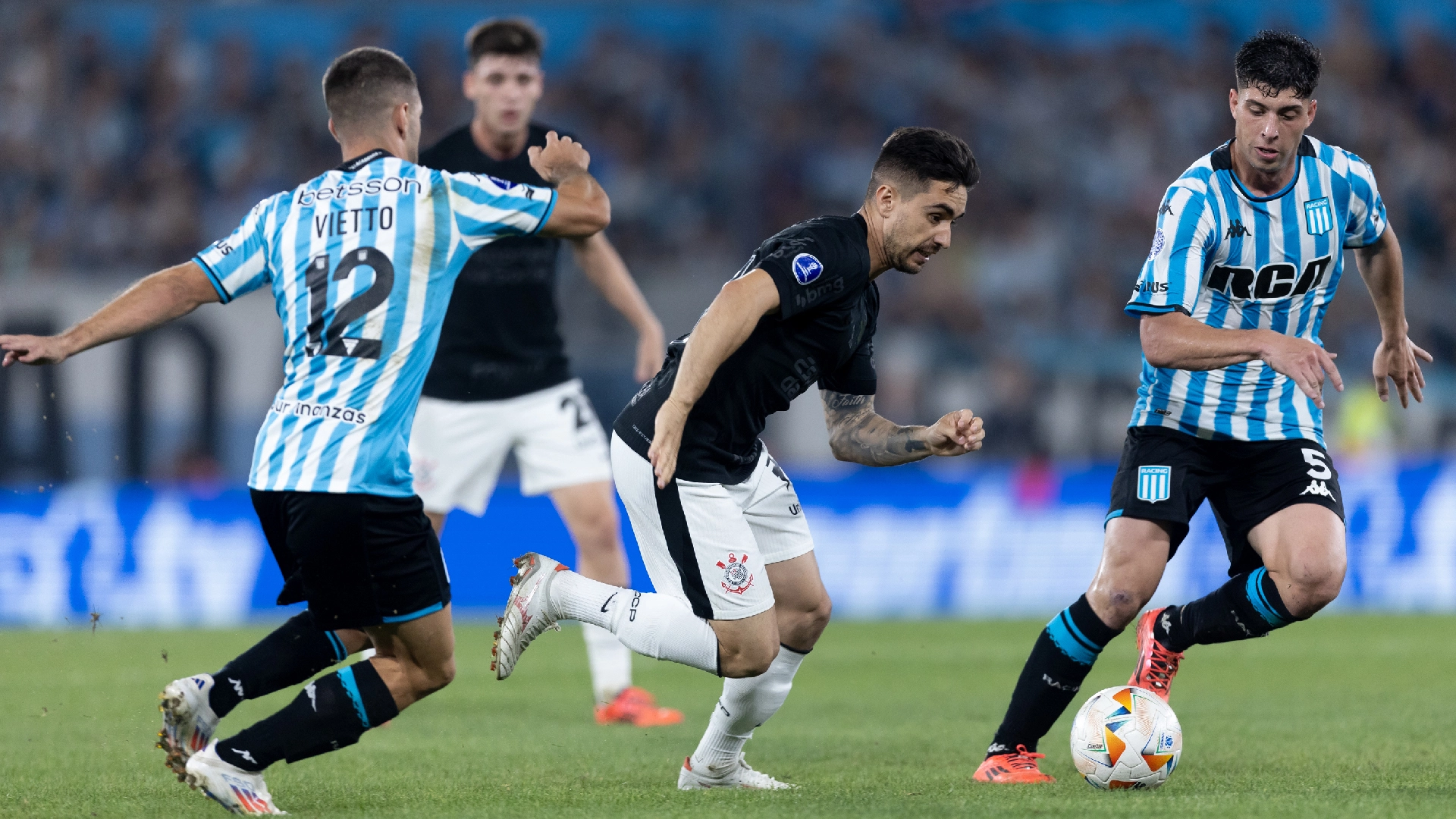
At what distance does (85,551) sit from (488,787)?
6823 mm

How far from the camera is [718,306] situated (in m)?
4.46

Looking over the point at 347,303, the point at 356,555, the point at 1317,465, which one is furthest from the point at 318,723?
the point at 1317,465

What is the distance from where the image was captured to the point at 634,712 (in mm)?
6844

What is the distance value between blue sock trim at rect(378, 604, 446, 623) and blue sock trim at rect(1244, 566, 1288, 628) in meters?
2.56

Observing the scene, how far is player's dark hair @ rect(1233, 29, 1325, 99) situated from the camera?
496 cm

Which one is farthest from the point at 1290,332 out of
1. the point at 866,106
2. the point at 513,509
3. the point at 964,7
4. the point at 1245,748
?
the point at 964,7

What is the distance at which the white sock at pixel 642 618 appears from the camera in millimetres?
4809

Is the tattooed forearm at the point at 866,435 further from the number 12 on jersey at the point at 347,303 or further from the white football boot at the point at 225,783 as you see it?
the white football boot at the point at 225,783

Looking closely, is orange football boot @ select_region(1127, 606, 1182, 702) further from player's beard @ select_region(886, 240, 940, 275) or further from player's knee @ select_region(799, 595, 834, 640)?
player's beard @ select_region(886, 240, 940, 275)

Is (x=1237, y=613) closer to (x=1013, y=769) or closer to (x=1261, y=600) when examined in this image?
(x=1261, y=600)

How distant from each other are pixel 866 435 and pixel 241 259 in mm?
1955

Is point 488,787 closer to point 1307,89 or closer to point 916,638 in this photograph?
point 1307,89

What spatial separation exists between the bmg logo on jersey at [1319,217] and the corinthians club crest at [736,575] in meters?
2.16

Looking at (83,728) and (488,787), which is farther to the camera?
(83,728)
